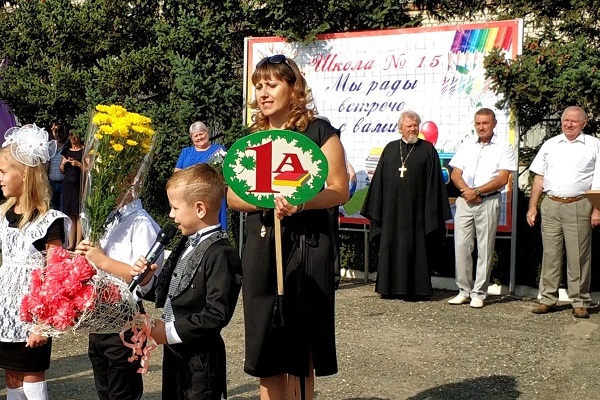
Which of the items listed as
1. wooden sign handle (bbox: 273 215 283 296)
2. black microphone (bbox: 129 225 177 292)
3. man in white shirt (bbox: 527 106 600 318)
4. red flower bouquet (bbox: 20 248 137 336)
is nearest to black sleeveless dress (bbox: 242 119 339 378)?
wooden sign handle (bbox: 273 215 283 296)

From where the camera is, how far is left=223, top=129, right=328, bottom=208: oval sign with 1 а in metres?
3.92

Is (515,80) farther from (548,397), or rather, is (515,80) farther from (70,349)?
(70,349)

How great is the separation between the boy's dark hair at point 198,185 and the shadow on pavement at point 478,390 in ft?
8.36

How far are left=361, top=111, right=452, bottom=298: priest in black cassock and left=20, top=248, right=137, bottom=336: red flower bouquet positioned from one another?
6.15m

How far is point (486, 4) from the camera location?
426 inches

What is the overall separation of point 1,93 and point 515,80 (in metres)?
7.43

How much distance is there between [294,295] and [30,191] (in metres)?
1.47

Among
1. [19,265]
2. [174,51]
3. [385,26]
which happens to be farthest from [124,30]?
[19,265]

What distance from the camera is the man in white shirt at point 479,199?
917cm

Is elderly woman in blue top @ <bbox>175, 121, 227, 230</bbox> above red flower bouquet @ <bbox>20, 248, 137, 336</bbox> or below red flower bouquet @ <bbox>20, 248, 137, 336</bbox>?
above

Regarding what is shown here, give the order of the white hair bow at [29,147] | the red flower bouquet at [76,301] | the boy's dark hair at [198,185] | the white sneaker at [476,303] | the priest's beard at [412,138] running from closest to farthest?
the red flower bouquet at [76,301] < the boy's dark hair at [198,185] < the white hair bow at [29,147] < the white sneaker at [476,303] < the priest's beard at [412,138]

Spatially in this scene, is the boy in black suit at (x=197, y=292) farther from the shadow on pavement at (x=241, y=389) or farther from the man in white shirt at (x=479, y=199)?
A: the man in white shirt at (x=479, y=199)

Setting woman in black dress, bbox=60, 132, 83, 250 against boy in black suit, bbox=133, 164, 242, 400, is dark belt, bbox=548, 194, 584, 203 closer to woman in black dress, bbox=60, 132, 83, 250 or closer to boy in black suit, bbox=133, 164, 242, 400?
boy in black suit, bbox=133, 164, 242, 400

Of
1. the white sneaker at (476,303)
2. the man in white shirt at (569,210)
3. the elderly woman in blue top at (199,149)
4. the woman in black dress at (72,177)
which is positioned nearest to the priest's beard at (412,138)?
the man in white shirt at (569,210)
